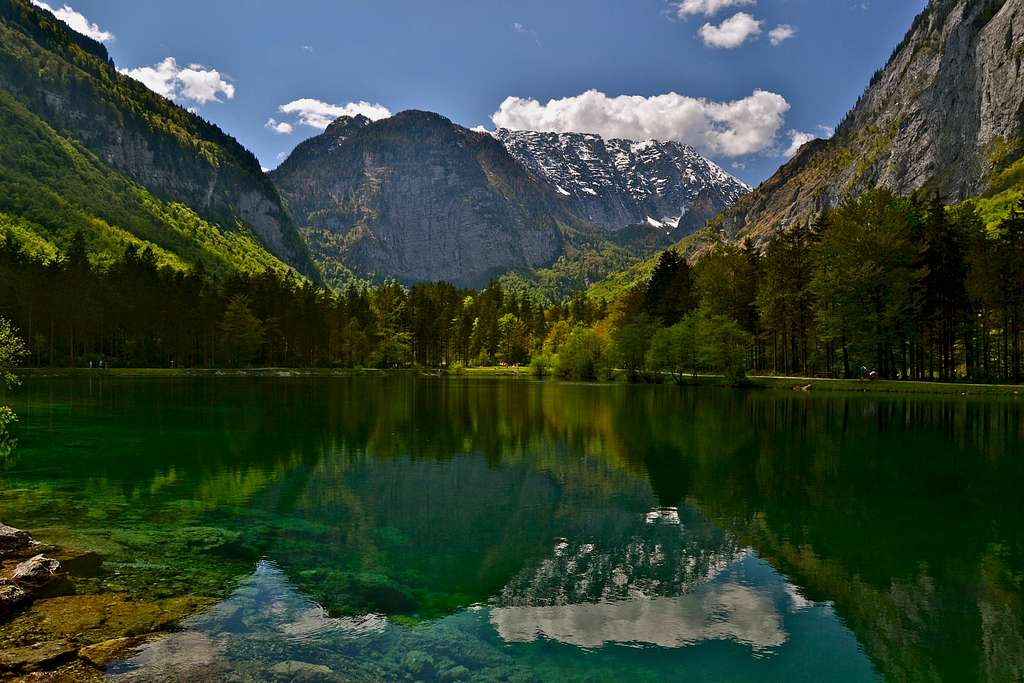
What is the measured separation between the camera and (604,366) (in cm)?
10331

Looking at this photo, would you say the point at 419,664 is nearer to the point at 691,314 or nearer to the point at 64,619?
the point at 64,619

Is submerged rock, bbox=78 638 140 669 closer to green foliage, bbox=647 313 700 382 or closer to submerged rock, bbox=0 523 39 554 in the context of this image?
submerged rock, bbox=0 523 39 554

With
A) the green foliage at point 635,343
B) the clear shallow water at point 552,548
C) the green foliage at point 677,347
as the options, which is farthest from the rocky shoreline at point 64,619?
the green foliage at point 635,343

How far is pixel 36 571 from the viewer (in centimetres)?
1223

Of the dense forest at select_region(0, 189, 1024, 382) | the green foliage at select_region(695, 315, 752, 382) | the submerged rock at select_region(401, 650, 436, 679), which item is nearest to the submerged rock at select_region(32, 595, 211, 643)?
the submerged rock at select_region(401, 650, 436, 679)

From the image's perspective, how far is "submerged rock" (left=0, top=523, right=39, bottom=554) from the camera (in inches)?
543

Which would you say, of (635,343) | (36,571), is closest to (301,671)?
(36,571)

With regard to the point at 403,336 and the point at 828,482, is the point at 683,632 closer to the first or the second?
the point at 828,482

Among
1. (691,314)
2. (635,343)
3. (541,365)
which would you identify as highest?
(691,314)

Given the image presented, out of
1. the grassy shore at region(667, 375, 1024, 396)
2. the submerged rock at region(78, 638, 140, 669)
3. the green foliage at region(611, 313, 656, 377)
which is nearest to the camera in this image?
the submerged rock at region(78, 638, 140, 669)

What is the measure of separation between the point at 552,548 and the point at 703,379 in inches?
2962

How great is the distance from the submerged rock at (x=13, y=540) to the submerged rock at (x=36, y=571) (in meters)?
1.61

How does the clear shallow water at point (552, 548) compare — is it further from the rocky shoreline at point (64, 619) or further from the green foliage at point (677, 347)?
the green foliage at point (677, 347)

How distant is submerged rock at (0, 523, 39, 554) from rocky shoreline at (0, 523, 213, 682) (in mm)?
26
